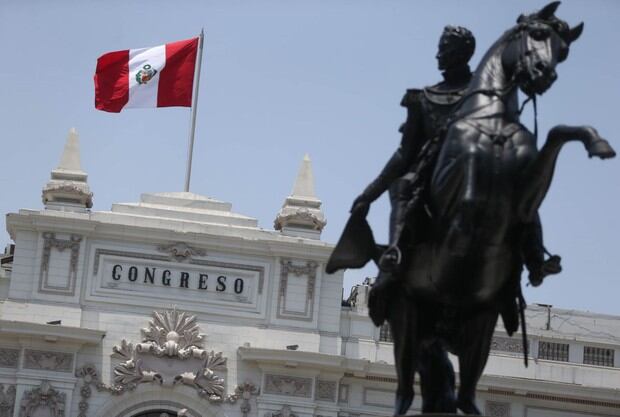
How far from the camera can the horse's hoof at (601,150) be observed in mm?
7102

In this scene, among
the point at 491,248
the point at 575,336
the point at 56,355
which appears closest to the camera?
the point at 491,248

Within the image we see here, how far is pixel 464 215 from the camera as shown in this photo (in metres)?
7.59

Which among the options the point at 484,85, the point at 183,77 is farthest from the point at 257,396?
the point at 484,85

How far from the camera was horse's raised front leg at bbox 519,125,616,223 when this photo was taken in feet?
24.1

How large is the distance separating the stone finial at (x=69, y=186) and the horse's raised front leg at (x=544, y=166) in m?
27.6

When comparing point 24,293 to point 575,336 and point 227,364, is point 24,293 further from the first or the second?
point 575,336

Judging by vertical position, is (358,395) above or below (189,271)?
below

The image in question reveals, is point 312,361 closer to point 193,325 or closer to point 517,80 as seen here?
point 193,325

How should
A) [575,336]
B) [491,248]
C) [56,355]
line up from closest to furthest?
[491,248] < [56,355] < [575,336]

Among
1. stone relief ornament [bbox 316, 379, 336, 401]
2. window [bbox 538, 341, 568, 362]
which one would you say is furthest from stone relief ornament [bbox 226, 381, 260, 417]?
window [bbox 538, 341, 568, 362]

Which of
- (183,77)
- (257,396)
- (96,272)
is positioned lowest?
(257,396)

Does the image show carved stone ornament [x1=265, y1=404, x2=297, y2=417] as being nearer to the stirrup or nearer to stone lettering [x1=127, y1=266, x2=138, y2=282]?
stone lettering [x1=127, y1=266, x2=138, y2=282]

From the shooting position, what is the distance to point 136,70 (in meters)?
35.1

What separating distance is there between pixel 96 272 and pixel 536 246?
27.1 meters
